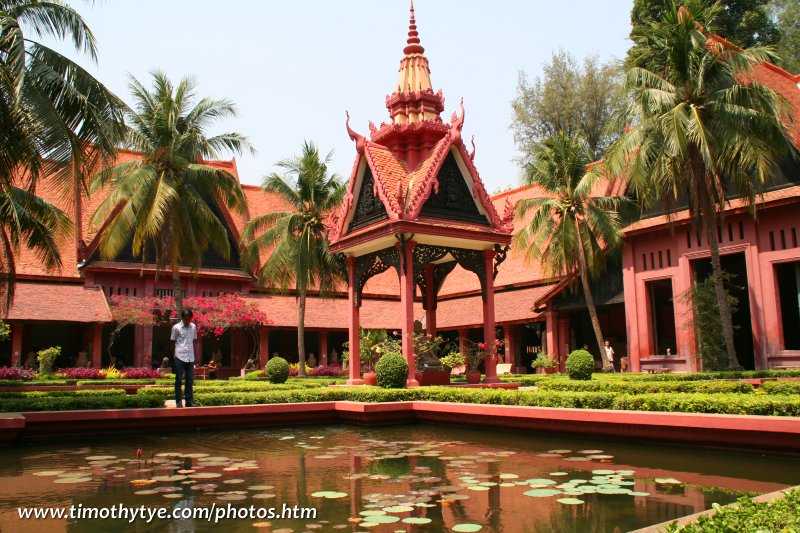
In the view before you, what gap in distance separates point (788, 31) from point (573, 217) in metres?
21.1

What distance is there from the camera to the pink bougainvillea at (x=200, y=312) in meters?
24.4

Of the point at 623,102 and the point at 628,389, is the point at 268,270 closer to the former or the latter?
the point at 628,389

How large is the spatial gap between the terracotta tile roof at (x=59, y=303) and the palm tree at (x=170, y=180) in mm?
4114

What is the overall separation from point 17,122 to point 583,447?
9209 mm

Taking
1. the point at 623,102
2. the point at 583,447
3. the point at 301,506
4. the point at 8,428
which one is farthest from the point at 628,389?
the point at 623,102

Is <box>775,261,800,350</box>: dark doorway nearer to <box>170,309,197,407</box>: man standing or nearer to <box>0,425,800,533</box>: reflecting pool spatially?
<box>0,425,800,533</box>: reflecting pool

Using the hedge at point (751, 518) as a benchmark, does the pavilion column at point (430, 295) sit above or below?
above

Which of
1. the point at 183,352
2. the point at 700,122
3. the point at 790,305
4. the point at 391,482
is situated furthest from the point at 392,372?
the point at 790,305

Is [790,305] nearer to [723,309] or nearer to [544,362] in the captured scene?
[723,309]

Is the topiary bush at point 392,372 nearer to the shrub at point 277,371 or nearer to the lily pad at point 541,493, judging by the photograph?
the shrub at point 277,371

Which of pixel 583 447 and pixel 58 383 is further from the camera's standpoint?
pixel 58 383

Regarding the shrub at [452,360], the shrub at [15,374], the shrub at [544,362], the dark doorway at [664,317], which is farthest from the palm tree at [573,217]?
the shrub at [15,374]

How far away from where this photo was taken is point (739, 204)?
1966cm

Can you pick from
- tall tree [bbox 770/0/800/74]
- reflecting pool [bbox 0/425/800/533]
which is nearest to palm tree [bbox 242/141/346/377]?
reflecting pool [bbox 0/425/800/533]
